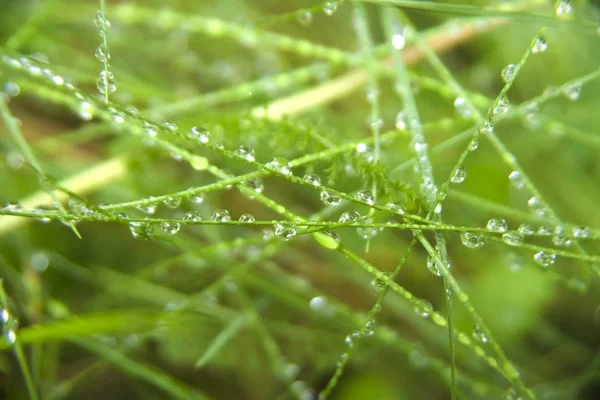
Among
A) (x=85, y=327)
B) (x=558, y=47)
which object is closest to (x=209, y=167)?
(x=85, y=327)

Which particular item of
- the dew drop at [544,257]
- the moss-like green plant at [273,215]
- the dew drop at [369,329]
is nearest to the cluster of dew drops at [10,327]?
the moss-like green plant at [273,215]

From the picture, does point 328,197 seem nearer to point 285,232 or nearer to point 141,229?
point 285,232

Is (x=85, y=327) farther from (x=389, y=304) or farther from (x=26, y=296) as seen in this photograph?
(x=389, y=304)

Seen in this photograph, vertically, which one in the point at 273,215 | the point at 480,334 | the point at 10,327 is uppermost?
the point at 273,215

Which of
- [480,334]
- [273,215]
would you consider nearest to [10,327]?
Result: [480,334]

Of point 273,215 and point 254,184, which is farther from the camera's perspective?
point 273,215
